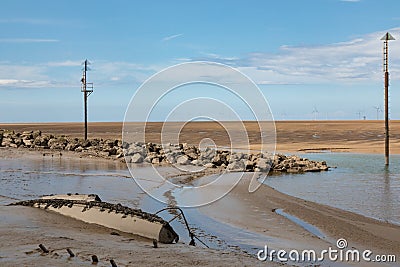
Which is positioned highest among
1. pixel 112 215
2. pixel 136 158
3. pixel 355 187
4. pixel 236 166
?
pixel 136 158

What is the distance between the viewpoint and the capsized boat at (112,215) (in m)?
8.20

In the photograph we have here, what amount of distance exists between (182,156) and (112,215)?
15.5 meters

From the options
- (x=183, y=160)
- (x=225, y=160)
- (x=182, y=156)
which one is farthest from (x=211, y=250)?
(x=182, y=156)

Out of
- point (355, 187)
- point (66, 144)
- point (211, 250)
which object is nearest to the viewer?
point (211, 250)

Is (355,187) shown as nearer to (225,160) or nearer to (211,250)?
(225,160)

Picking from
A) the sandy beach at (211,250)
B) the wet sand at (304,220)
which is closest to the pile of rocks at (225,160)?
the sandy beach at (211,250)

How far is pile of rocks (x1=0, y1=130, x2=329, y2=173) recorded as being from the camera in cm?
2295

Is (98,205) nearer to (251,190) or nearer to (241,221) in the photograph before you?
(241,221)

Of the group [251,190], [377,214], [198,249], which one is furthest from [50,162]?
[198,249]

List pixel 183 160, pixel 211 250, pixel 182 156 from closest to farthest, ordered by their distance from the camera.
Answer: pixel 211 250
pixel 183 160
pixel 182 156

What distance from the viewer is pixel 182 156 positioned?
2458 cm

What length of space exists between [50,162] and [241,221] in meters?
14.1

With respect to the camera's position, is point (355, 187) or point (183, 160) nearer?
point (355, 187)

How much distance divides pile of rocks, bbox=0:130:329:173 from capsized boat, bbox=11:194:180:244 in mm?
12564
